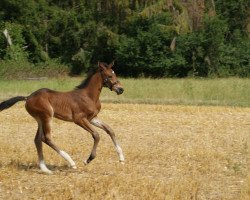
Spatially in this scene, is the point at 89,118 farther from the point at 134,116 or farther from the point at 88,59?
the point at 88,59

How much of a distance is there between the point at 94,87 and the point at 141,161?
1.78 metres

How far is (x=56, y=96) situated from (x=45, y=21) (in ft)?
137

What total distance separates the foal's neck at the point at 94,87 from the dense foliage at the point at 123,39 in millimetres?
35100

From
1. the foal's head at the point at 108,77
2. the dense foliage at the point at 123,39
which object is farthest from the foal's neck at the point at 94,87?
the dense foliage at the point at 123,39

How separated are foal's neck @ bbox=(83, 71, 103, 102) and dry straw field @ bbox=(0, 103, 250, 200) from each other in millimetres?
1316

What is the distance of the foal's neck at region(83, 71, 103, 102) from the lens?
38.8 feet

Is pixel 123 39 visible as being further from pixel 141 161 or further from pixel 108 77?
pixel 108 77

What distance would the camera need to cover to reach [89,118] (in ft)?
38.3

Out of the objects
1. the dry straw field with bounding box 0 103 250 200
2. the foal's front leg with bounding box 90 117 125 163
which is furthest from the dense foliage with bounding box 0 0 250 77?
the foal's front leg with bounding box 90 117 125 163

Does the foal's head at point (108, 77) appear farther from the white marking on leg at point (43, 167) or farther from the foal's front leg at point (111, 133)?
the white marking on leg at point (43, 167)

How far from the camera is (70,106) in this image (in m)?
11.5

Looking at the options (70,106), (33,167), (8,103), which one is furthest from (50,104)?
(33,167)

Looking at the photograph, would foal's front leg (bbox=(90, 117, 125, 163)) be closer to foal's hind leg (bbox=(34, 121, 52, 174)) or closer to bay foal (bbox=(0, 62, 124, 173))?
bay foal (bbox=(0, 62, 124, 173))

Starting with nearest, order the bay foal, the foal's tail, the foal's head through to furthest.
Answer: the bay foal
the foal's tail
the foal's head
